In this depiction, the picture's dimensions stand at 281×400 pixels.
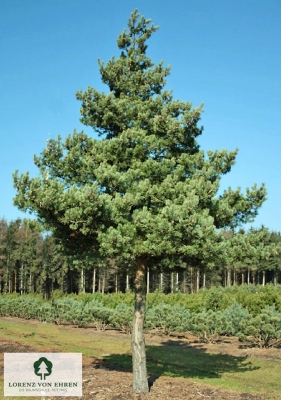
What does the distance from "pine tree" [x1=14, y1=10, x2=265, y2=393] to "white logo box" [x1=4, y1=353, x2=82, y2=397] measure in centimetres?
169

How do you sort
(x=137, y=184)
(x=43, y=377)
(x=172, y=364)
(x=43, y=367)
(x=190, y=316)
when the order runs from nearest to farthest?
1. (x=137, y=184)
2. (x=43, y=377)
3. (x=43, y=367)
4. (x=172, y=364)
5. (x=190, y=316)

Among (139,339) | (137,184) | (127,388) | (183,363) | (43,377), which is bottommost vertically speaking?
(183,363)

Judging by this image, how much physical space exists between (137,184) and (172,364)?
6.64 m

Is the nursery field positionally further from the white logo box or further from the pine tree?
the pine tree

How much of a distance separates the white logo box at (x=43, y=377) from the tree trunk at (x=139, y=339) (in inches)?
48.5

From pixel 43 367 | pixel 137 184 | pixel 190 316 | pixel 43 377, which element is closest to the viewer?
pixel 137 184

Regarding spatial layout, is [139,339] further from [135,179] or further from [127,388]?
[135,179]

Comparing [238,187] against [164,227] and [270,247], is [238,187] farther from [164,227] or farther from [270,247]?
[164,227]

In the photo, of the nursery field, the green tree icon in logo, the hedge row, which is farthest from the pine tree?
the hedge row

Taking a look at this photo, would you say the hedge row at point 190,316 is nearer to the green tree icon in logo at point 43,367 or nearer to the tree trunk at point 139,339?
the tree trunk at point 139,339

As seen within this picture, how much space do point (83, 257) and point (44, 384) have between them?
3.07 metres

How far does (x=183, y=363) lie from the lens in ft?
40.6

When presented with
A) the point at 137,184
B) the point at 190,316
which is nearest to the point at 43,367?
the point at 137,184

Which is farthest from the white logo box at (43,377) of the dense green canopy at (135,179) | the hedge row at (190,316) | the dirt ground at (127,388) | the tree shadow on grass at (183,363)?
the hedge row at (190,316)
